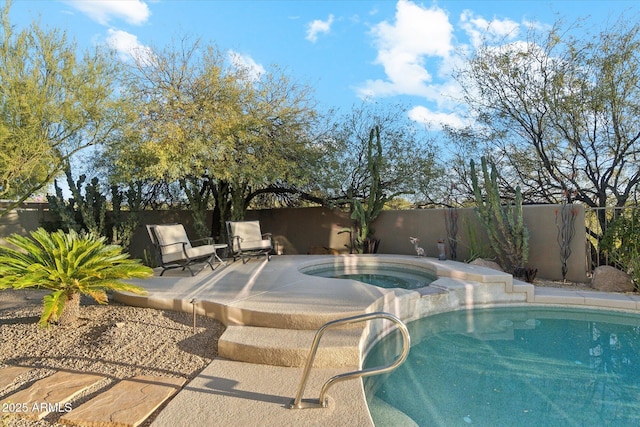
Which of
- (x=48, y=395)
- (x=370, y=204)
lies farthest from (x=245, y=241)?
(x=48, y=395)

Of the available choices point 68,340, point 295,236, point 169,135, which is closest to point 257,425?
point 68,340

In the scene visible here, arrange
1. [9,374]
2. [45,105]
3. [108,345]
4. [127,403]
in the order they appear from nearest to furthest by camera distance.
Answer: [127,403] → [9,374] → [108,345] → [45,105]

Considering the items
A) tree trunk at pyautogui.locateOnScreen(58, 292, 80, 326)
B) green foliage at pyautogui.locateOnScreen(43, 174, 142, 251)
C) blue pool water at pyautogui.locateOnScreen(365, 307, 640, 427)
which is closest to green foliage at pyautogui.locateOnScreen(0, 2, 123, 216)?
green foliage at pyautogui.locateOnScreen(43, 174, 142, 251)

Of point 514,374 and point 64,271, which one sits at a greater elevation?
point 64,271

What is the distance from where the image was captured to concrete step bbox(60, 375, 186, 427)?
2.17 meters

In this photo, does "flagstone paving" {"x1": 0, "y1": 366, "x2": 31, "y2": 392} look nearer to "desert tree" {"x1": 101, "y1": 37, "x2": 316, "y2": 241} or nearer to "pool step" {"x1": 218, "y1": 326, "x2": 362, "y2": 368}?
"pool step" {"x1": 218, "y1": 326, "x2": 362, "y2": 368}

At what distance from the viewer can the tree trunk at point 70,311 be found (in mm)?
3793

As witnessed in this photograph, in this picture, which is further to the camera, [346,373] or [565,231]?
[565,231]

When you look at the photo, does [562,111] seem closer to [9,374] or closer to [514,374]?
[514,374]

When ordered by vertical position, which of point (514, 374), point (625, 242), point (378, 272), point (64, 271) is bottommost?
point (514, 374)

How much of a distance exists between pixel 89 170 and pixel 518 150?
1142 cm

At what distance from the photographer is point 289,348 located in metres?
2.94

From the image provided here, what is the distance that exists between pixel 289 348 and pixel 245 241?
537 centimetres

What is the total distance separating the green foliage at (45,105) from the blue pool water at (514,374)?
760 centimetres
